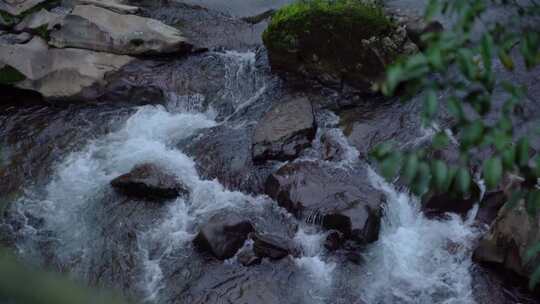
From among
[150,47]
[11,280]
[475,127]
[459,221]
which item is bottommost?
[11,280]

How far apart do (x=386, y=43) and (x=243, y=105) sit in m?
2.28

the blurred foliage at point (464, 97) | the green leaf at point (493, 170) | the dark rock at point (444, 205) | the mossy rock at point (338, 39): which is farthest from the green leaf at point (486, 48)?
the mossy rock at point (338, 39)

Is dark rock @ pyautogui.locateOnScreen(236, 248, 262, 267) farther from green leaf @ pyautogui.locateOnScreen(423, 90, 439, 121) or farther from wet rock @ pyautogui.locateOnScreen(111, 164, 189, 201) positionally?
green leaf @ pyautogui.locateOnScreen(423, 90, 439, 121)

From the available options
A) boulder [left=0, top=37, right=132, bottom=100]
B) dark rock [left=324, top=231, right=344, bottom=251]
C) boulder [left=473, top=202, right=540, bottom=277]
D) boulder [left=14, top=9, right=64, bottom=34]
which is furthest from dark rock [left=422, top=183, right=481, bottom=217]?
boulder [left=14, top=9, right=64, bottom=34]

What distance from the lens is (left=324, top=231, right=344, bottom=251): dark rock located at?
20.8 ft

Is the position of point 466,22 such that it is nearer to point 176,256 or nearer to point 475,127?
point 475,127

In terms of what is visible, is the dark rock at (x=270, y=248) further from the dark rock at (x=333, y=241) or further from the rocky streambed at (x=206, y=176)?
the dark rock at (x=333, y=241)

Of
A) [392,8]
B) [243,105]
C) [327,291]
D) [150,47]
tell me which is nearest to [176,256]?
[327,291]

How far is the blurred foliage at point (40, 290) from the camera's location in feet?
19.1

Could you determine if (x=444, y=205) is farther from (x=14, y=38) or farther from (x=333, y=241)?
(x=14, y=38)

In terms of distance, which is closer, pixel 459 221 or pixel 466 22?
pixel 466 22

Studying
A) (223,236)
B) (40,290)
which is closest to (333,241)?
(223,236)

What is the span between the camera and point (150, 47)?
9430 millimetres

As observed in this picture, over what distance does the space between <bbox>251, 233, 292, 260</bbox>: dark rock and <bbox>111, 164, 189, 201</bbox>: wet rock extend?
1330mm
